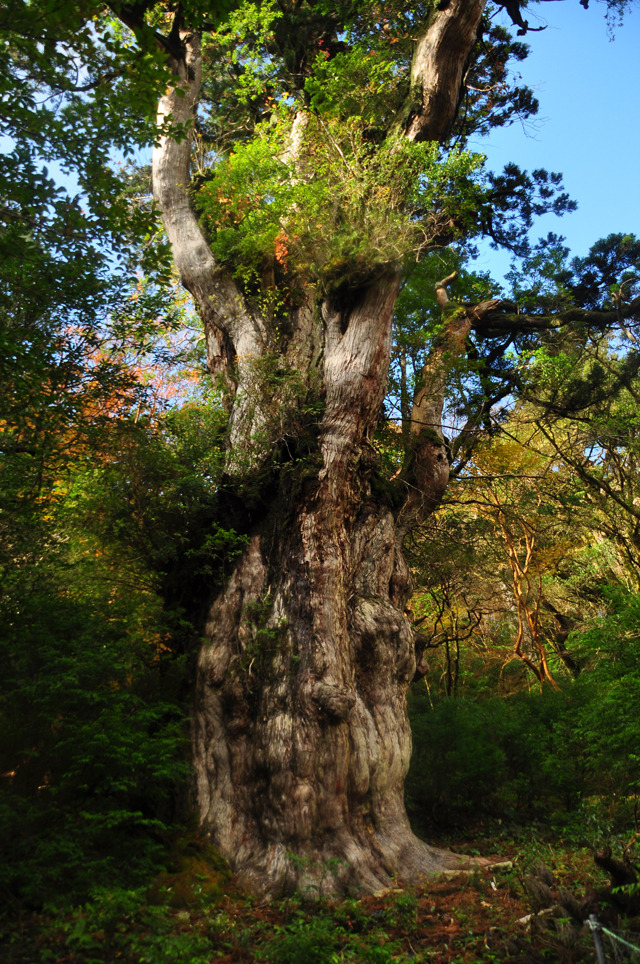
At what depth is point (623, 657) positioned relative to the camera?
231 inches

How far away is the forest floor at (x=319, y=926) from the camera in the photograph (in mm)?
3471

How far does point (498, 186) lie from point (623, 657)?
875cm

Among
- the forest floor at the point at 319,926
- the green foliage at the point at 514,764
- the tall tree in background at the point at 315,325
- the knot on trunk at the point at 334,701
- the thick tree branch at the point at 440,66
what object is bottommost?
the forest floor at the point at 319,926

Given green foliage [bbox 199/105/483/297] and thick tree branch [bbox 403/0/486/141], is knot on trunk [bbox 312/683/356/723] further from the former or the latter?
thick tree branch [bbox 403/0/486/141]

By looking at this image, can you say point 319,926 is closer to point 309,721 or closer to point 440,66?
point 309,721

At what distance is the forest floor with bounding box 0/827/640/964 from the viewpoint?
11.4ft

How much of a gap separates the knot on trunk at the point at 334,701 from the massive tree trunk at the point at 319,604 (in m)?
0.01

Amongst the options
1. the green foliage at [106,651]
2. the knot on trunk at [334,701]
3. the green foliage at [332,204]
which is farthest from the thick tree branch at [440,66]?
the knot on trunk at [334,701]

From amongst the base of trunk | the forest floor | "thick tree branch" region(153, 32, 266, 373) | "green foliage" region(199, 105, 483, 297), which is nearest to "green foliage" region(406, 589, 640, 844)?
the base of trunk

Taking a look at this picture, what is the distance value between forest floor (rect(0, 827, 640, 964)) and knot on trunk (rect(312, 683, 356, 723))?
1.37 metres

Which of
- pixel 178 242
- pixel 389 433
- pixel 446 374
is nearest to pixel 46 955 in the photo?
pixel 389 433

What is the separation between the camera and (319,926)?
3.89 meters

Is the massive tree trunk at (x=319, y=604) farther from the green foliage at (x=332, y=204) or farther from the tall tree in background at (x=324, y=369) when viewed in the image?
the green foliage at (x=332, y=204)

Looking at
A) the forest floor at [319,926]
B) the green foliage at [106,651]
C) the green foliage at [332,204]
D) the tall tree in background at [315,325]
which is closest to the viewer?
the forest floor at [319,926]
